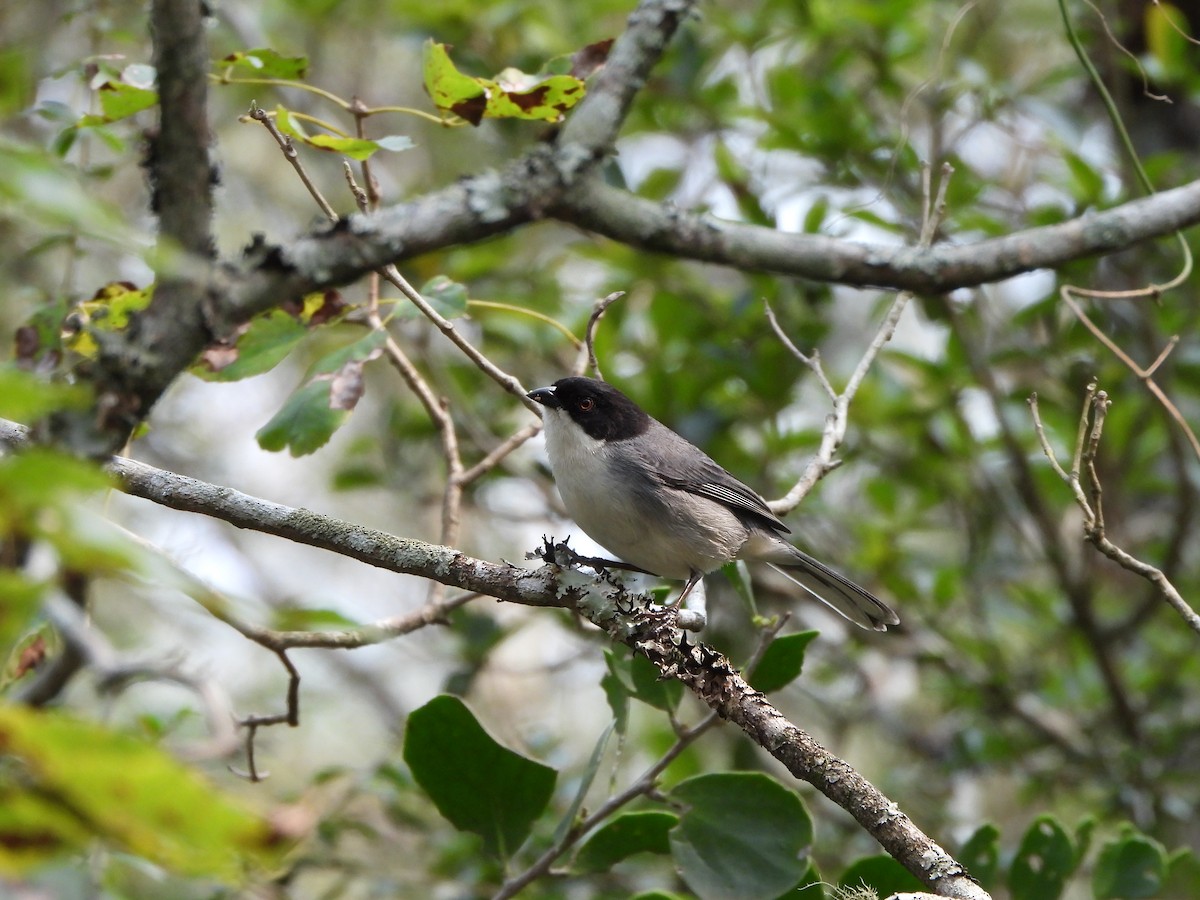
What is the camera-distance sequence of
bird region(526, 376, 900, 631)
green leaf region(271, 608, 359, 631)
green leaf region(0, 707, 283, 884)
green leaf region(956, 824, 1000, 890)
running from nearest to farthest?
green leaf region(0, 707, 283, 884), green leaf region(271, 608, 359, 631), green leaf region(956, 824, 1000, 890), bird region(526, 376, 900, 631)

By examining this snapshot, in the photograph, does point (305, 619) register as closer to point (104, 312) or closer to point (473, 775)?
point (473, 775)

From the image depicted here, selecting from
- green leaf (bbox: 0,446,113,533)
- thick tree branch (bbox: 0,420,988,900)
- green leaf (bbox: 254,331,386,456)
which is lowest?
thick tree branch (bbox: 0,420,988,900)

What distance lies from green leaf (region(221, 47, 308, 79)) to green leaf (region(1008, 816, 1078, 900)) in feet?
9.42

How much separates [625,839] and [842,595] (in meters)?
2.08

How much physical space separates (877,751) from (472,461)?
16.3 feet

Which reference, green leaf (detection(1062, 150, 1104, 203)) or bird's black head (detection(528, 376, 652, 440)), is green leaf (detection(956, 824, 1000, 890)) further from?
green leaf (detection(1062, 150, 1104, 203))

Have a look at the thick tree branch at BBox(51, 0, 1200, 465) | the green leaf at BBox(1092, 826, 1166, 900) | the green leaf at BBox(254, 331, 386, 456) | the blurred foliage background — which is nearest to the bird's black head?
the blurred foliage background

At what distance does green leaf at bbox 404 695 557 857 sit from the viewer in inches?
110

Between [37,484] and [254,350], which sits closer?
[37,484]

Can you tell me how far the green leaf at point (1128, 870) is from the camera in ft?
10.1

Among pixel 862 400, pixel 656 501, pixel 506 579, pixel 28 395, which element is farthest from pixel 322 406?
pixel 862 400

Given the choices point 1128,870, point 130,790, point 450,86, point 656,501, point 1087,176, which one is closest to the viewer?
point 130,790

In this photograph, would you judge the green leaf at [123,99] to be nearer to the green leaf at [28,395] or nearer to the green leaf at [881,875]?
the green leaf at [28,395]

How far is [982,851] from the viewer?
321cm
